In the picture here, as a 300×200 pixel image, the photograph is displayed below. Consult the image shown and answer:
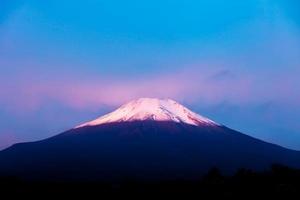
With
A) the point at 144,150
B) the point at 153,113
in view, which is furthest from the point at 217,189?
the point at 153,113

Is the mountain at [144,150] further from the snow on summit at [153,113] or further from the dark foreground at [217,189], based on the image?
the dark foreground at [217,189]

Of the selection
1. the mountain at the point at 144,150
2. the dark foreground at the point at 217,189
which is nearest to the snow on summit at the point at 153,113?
the mountain at the point at 144,150

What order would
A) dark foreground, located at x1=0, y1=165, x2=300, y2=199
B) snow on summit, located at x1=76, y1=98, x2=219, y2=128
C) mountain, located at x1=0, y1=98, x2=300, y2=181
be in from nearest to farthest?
dark foreground, located at x1=0, y1=165, x2=300, y2=199 < mountain, located at x1=0, y1=98, x2=300, y2=181 < snow on summit, located at x1=76, y1=98, x2=219, y2=128

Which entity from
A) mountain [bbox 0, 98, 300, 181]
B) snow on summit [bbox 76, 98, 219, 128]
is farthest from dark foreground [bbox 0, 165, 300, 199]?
snow on summit [bbox 76, 98, 219, 128]

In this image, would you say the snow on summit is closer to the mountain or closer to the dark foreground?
the mountain

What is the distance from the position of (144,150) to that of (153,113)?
24526mm

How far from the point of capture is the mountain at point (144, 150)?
261 ft

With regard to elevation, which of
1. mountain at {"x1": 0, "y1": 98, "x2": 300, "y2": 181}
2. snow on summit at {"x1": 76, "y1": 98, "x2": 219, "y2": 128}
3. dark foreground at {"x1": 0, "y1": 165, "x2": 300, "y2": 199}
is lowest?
dark foreground at {"x1": 0, "y1": 165, "x2": 300, "y2": 199}

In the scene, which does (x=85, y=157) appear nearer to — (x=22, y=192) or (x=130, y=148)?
(x=130, y=148)

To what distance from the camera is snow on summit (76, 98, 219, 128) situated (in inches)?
4680

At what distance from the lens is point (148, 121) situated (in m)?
116

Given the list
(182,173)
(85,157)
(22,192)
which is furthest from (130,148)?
(22,192)

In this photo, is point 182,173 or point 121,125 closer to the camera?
point 182,173

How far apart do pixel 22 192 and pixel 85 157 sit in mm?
52843
